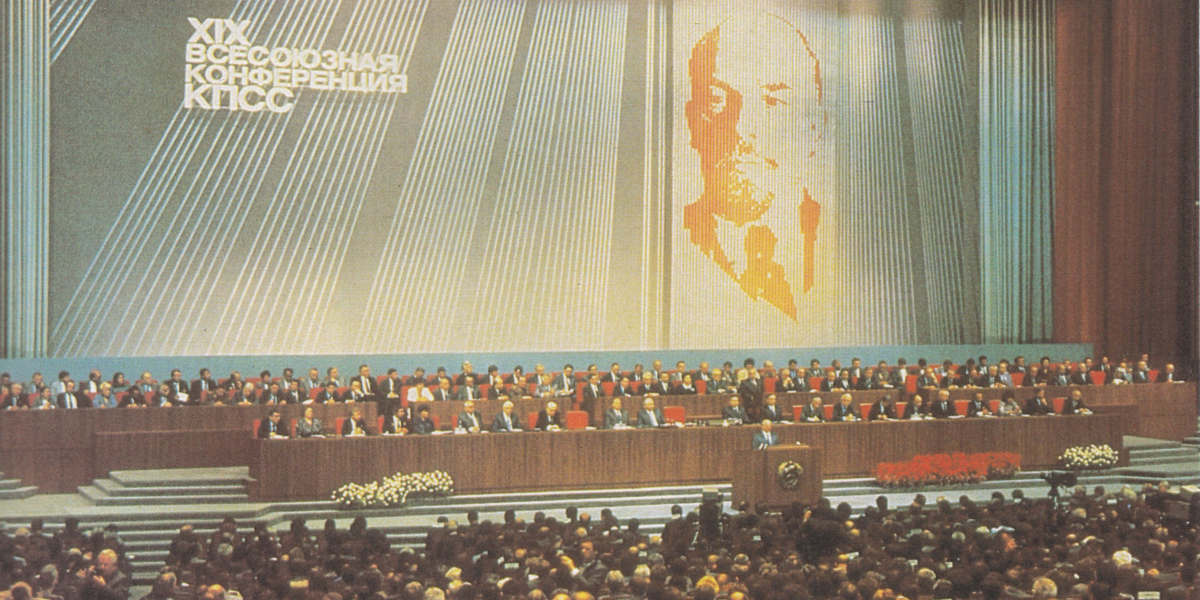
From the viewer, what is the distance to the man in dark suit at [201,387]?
1475cm

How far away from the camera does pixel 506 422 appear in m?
13.5

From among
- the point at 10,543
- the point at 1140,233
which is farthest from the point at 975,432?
the point at 10,543

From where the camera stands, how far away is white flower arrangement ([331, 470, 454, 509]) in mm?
12633

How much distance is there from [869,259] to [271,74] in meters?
10.2

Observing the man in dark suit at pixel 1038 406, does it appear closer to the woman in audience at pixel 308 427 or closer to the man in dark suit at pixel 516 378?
the man in dark suit at pixel 516 378

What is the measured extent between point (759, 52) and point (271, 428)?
11197 mm

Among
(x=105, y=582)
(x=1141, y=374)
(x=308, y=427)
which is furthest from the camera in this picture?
(x=1141, y=374)

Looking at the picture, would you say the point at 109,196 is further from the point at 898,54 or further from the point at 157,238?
the point at 898,54

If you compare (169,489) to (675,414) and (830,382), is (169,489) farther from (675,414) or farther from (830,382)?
(830,382)

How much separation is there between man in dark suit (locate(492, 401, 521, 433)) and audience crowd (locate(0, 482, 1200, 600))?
3432 mm

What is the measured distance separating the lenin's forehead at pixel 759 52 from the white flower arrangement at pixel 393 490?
32.7 feet

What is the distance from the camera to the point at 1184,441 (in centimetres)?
1698

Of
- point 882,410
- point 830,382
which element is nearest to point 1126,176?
point 830,382

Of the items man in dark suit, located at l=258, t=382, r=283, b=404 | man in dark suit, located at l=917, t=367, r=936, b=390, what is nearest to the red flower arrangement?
man in dark suit, located at l=917, t=367, r=936, b=390
